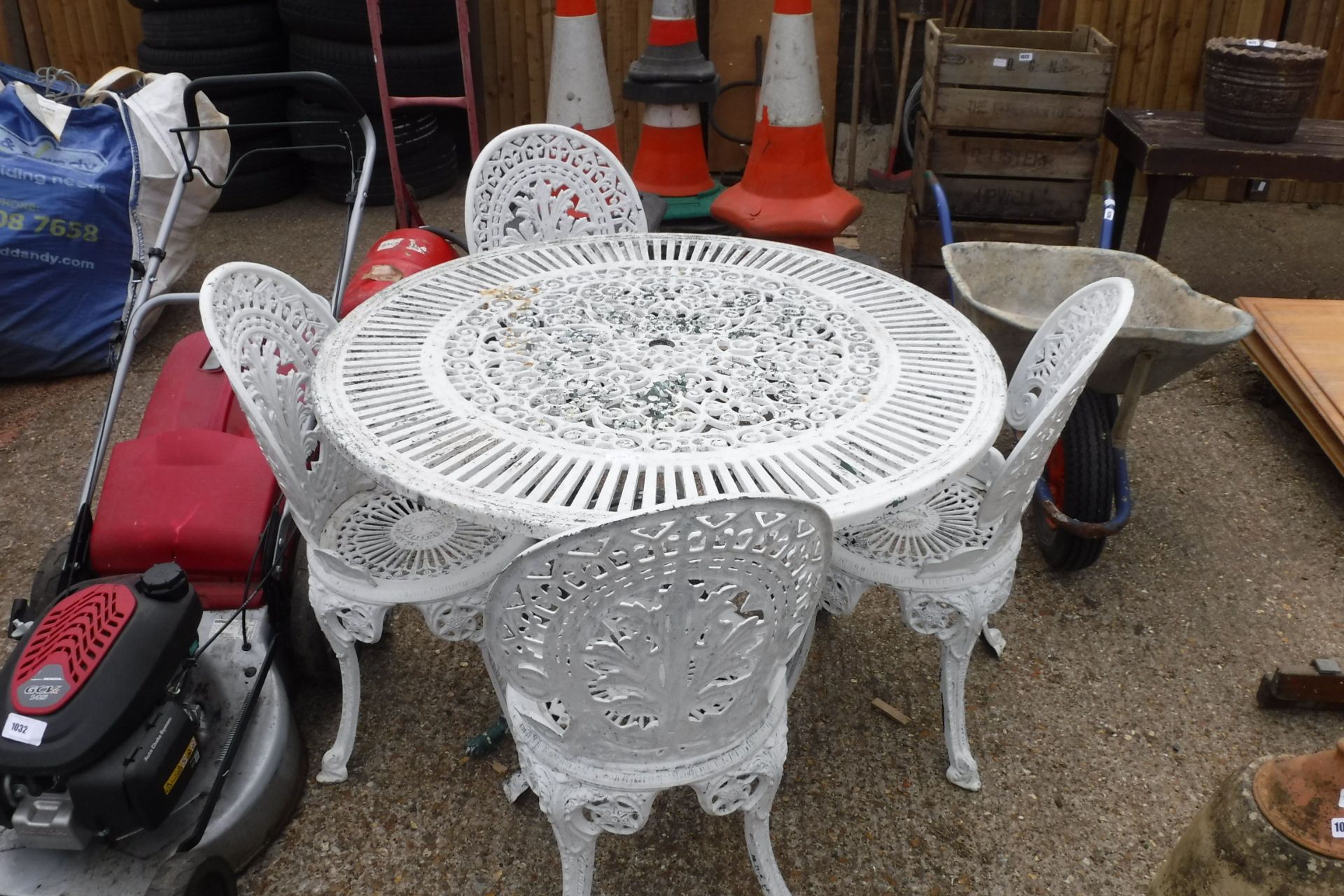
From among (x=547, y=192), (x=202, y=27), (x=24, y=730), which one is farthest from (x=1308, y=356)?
(x=202, y=27)

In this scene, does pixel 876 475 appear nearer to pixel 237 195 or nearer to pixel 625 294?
pixel 625 294

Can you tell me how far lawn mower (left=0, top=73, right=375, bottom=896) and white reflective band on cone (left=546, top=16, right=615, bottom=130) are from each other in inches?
71.2

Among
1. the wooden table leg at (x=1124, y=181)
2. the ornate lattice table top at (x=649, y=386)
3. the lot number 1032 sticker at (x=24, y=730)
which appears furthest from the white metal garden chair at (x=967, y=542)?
the wooden table leg at (x=1124, y=181)

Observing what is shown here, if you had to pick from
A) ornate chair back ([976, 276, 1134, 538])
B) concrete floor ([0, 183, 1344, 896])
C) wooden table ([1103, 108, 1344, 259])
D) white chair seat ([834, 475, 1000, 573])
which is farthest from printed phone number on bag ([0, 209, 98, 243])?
wooden table ([1103, 108, 1344, 259])

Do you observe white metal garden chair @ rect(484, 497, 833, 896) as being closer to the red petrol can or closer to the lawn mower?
the lawn mower

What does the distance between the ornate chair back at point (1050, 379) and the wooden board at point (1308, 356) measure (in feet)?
5.67

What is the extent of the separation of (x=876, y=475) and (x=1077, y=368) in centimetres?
48

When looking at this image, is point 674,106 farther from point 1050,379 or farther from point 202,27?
point 202,27

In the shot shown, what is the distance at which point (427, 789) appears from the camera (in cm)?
244

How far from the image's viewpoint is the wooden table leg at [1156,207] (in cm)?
425

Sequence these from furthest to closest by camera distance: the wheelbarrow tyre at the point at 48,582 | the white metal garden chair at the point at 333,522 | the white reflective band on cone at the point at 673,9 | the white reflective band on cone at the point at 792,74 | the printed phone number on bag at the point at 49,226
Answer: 1. the white reflective band on cone at the point at 673,9
2. the white reflective band on cone at the point at 792,74
3. the printed phone number on bag at the point at 49,226
4. the wheelbarrow tyre at the point at 48,582
5. the white metal garden chair at the point at 333,522

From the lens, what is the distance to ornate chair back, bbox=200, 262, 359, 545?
78.9 inches

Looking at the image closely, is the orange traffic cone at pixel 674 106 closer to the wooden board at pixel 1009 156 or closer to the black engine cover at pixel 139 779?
the wooden board at pixel 1009 156

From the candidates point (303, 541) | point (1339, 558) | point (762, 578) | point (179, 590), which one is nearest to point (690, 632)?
point (762, 578)
